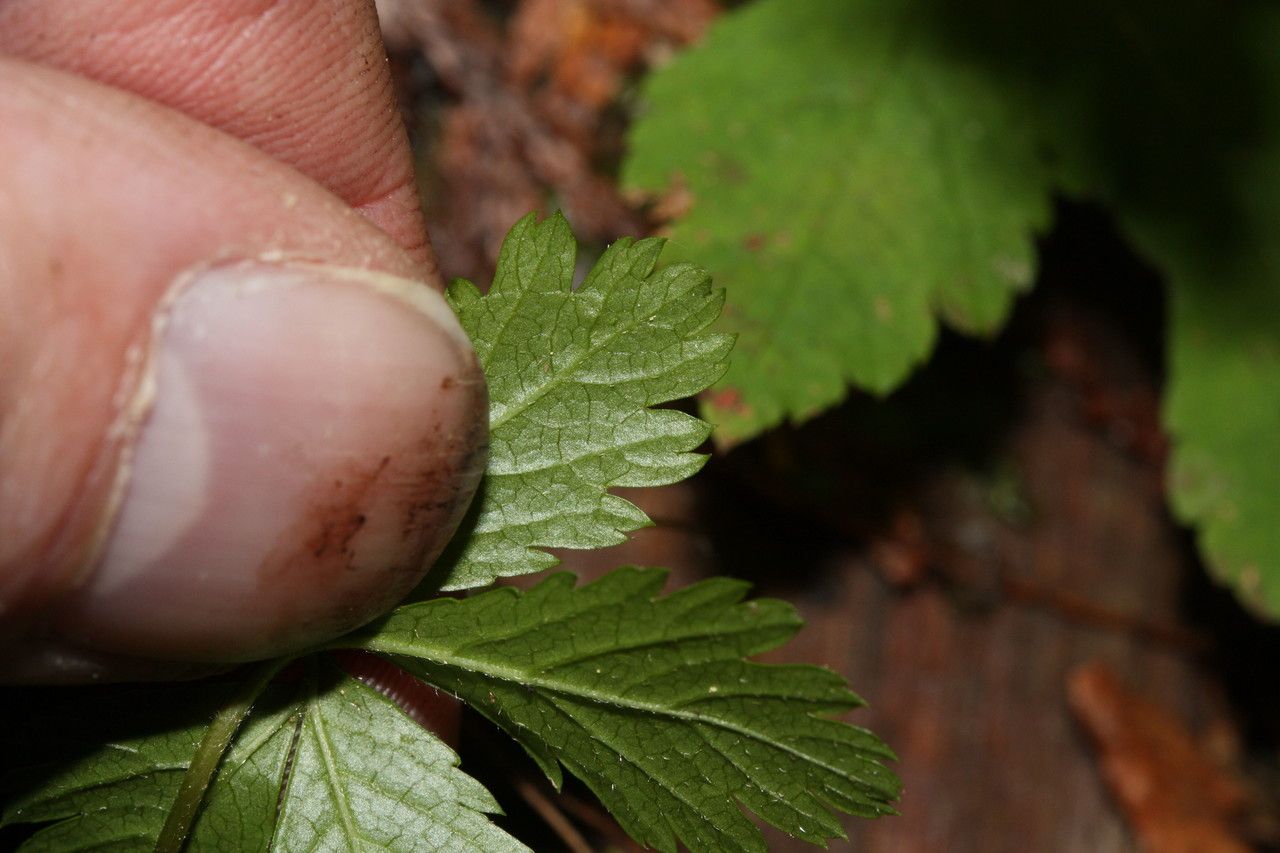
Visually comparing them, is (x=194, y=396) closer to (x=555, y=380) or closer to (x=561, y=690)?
(x=555, y=380)

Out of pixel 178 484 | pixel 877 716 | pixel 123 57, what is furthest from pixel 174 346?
pixel 877 716

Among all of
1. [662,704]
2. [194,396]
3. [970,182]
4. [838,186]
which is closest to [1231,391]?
[970,182]

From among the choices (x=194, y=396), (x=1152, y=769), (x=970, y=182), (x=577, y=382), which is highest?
(x=194, y=396)

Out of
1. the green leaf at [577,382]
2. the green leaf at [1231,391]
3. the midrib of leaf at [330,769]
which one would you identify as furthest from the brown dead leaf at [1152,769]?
the midrib of leaf at [330,769]

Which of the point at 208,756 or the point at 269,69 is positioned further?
the point at 269,69

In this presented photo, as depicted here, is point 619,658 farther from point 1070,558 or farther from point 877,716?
point 1070,558
